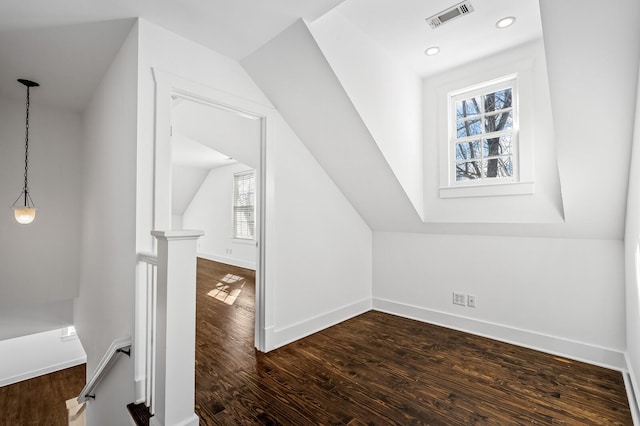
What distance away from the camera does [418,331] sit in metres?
3.15

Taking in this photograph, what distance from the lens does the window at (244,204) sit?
6.93 metres

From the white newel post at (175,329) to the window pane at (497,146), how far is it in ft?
9.17

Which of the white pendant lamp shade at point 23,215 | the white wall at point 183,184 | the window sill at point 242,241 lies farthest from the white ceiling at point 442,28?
the white wall at point 183,184

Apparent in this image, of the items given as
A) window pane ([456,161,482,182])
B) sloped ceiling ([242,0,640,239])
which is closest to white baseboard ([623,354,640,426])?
sloped ceiling ([242,0,640,239])

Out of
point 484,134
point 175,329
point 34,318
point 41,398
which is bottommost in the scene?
point 41,398

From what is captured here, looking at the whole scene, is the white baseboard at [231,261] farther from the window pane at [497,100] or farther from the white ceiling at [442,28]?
the window pane at [497,100]

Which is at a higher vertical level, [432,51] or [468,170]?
[432,51]

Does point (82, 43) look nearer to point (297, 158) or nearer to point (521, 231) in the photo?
point (297, 158)

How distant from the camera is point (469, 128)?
314 centimetres

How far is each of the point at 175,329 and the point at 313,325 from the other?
1793 mm

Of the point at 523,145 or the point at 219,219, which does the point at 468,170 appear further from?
the point at 219,219

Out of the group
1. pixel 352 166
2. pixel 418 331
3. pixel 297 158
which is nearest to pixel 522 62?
pixel 352 166

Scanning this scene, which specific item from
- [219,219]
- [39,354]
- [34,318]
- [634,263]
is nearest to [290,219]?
[634,263]

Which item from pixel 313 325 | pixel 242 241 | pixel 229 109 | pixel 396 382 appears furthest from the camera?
pixel 242 241
